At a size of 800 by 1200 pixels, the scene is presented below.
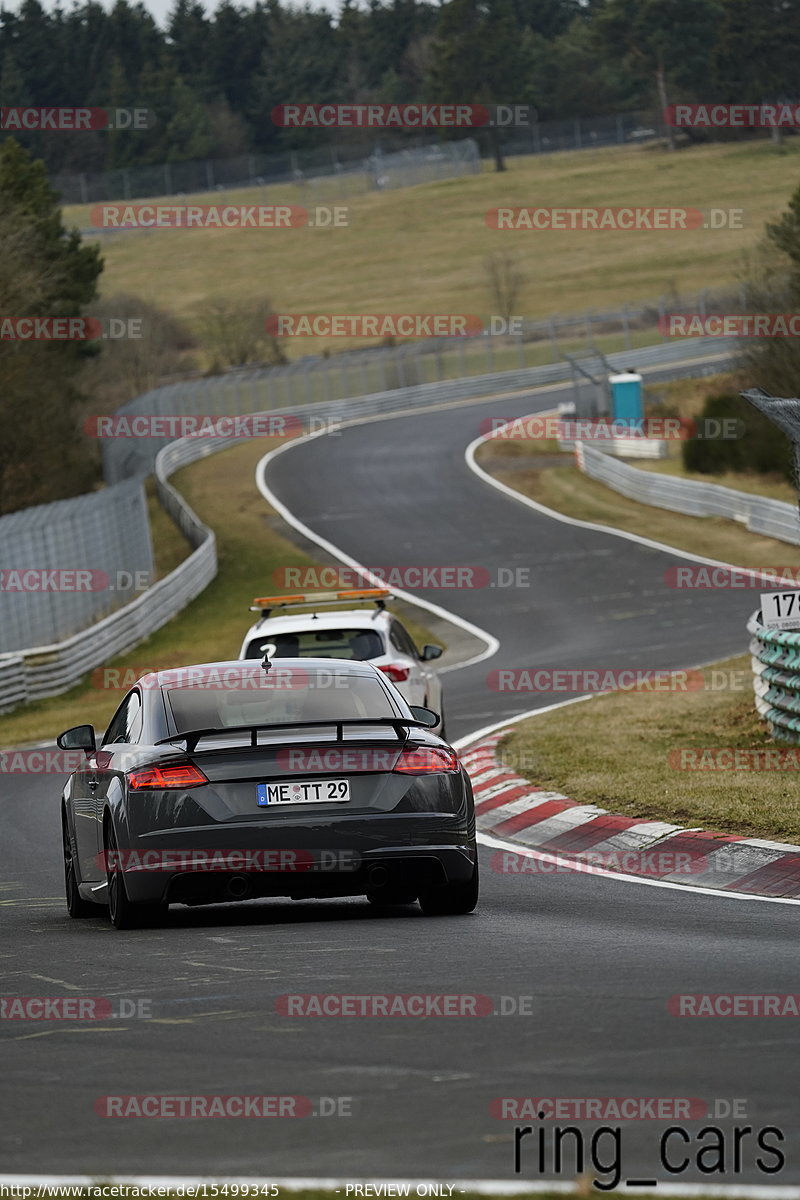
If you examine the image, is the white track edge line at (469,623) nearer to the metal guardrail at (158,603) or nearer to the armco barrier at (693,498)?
the armco barrier at (693,498)

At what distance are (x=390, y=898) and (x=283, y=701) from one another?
114 centimetres

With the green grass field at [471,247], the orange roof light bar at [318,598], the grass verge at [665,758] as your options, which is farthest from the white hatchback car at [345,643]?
the green grass field at [471,247]

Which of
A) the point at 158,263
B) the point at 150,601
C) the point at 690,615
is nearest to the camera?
the point at 690,615

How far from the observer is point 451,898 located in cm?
966

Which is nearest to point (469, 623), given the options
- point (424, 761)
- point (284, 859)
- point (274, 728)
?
point (424, 761)

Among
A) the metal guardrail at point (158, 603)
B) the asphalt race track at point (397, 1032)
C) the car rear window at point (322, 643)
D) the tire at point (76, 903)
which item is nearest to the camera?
the asphalt race track at point (397, 1032)

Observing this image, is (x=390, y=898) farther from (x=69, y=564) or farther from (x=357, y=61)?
(x=357, y=61)

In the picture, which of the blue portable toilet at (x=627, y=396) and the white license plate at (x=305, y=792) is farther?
the blue portable toilet at (x=627, y=396)

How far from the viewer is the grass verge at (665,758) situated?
12.6 metres

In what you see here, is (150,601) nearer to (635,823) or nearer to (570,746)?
(570,746)

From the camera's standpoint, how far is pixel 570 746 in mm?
17188

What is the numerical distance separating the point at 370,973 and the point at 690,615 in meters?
26.0

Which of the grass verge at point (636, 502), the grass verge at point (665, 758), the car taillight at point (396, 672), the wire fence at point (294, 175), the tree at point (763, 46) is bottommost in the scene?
the grass verge at point (636, 502)

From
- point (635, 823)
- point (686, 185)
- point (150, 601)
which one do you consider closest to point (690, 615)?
point (150, 601)
